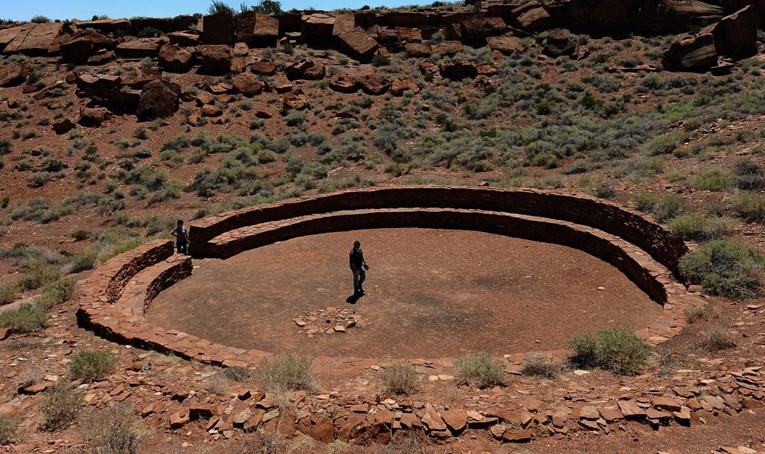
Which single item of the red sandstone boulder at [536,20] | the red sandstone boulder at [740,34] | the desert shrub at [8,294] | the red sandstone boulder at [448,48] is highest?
the red sandstone boulder at [536,20]

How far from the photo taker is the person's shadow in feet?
40.6

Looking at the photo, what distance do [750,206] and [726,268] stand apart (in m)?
3.21

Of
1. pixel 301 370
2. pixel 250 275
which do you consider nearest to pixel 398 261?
pixel 250 275

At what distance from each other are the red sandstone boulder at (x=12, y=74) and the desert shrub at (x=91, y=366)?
125ft

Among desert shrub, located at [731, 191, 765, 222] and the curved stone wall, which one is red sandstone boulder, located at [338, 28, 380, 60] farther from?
desert shrub, located at [731, 191, 765, 222]

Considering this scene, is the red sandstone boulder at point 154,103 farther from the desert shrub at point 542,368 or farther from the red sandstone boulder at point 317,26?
the desert shrub at point 542,368

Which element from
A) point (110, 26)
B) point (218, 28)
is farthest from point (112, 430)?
point (110, 26)

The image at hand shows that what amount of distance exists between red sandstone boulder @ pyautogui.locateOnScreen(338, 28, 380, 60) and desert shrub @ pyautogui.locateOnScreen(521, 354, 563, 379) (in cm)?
3753

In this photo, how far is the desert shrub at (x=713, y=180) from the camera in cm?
1483

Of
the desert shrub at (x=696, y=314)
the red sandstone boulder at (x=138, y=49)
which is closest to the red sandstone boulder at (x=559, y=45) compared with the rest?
the red sandstone boulder at (x=138, y=49)

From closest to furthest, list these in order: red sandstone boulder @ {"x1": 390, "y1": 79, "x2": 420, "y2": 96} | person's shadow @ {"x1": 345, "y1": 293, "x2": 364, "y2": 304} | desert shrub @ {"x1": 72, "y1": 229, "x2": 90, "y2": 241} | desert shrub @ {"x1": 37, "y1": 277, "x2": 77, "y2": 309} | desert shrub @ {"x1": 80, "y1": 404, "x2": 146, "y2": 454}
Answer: desert shrub @ {"x1": 80, "y1": 404, "x2": 146, "y2": 454} < desert shrub @ {"x1": 37, "y1": 277, "x2": 77, "y2": 309} < person's shadow @ {"x1": 345, "y1": 293, "x2": 364, "y2": 304} < desert shrub @ {"x1": 72, "y1": 229, "x2": 90, "y2": 241} < red sandstone boulder @ {"x1": 390, "y1": 79, "x2": 420, "y2": 96}

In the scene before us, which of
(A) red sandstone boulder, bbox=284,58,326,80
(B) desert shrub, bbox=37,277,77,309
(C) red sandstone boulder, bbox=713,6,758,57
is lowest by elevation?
(B) desert shrub, bbox=37,277,77,309

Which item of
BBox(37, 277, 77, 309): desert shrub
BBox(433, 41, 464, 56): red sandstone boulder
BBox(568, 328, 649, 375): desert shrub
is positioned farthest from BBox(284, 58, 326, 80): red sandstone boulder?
BBox(568, 328, 649, 375): desert shrub

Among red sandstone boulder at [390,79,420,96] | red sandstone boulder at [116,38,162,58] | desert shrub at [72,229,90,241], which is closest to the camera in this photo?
desert shrub at [72,229,90,241]
